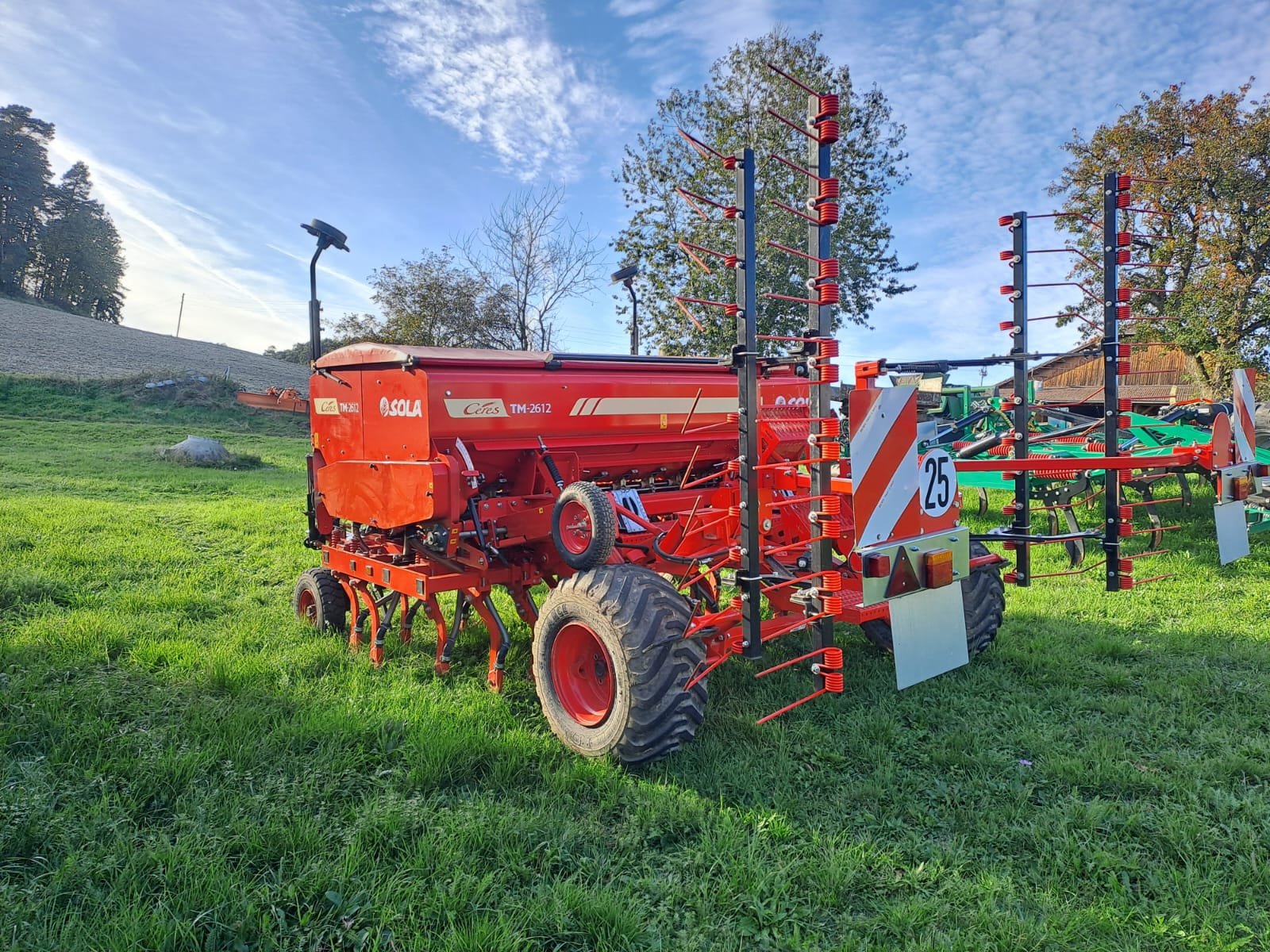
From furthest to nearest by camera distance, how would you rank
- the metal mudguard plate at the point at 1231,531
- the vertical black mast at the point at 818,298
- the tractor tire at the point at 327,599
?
the tractor tire at the point at 327,599
the metal mudguard plate at the point at 1231,531
the vertical black mast at the point at 818,298

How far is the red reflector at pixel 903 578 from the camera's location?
3.04m

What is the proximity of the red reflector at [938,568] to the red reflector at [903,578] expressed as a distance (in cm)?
6

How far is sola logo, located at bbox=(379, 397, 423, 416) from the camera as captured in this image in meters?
A: 4.01

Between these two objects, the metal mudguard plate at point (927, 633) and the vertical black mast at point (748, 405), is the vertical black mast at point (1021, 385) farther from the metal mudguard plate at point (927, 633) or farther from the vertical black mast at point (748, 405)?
the vertical black mast at point (748, 405)

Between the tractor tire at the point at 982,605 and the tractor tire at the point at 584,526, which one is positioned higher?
the tractor tire at the point at 584,526

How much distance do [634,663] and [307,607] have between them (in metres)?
3.48

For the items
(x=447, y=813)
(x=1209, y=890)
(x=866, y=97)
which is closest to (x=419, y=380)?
(x=447, y=813)

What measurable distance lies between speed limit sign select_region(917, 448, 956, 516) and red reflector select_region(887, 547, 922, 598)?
0.25m

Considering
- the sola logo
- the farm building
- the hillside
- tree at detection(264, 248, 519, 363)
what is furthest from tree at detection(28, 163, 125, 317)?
the sola logo

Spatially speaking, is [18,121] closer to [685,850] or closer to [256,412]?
[256,412]

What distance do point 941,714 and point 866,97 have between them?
2034 centimetres

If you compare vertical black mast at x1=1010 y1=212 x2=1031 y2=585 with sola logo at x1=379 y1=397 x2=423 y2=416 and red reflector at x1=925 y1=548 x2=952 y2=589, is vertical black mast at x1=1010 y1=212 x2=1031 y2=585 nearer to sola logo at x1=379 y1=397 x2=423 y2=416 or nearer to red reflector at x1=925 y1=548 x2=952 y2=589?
red reflector at x1=925 y1=548 x2=952 y2=589

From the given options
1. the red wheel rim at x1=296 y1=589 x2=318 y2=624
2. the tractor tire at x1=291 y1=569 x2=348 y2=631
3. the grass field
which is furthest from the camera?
the red wheel rim at x1=296 y1=589 x2=318 y2=624

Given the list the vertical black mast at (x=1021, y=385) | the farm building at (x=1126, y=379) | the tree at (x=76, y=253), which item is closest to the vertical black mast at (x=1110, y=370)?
the vertical black mast at (x=1021, y=385)
